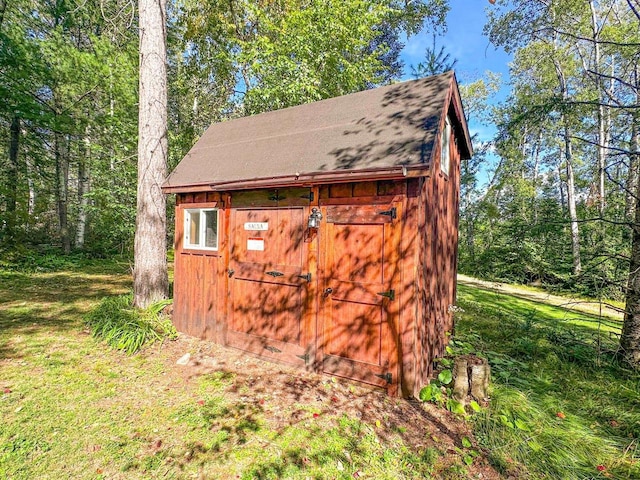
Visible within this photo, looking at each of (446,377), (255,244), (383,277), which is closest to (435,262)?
(383,277)

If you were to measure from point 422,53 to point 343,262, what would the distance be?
471 inches

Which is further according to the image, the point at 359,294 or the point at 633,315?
the point at 633,315

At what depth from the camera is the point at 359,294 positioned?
3.74 metres

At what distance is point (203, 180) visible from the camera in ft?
16.3

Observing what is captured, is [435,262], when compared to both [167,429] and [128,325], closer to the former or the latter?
[167,429]

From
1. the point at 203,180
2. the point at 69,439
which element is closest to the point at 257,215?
the point at 203,180

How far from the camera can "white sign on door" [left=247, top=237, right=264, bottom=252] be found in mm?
4555

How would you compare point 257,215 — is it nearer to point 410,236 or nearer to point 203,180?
point 203,180

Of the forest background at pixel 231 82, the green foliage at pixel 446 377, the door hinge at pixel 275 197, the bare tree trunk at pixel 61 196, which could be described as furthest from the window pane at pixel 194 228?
the bare tree trunk at pixel 61 196

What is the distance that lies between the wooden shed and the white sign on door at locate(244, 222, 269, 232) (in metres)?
0.02

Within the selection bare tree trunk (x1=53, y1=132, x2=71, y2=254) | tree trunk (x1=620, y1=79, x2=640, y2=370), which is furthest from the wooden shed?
bare tree trunk (x1=53, y1=132, x2=71, y2=254)

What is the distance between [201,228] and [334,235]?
2.59m

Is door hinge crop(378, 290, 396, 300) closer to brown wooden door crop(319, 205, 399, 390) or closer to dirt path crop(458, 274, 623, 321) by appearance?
brown wooden door crop(319, 205, 399, 390)

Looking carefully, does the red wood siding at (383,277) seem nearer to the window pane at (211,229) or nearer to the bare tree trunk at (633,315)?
the window pane at (211,229)
